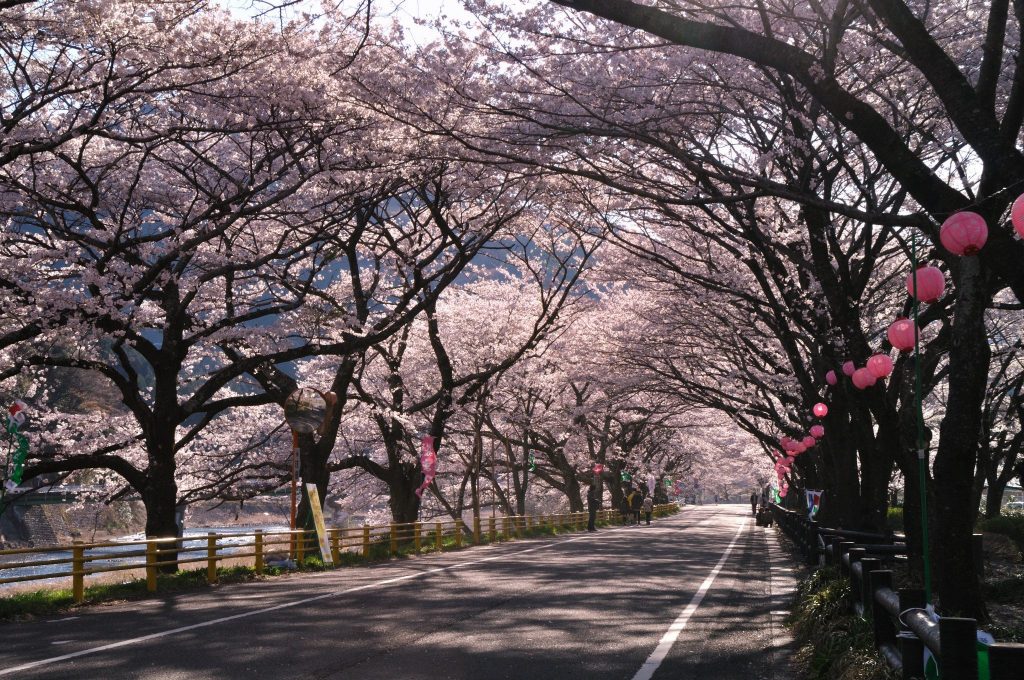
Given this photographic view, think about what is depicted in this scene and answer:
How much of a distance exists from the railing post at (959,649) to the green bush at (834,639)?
2144mm

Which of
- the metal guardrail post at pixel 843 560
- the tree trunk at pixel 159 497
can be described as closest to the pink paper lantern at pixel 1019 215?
the metal guardrail post at pixel 843 560

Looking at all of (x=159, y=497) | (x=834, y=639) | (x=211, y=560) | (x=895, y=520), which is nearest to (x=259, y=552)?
(x=211, y=560)

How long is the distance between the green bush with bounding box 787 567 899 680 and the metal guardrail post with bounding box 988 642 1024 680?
9.15ft

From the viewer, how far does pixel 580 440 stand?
5862cm

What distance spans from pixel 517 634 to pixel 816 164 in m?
13.6

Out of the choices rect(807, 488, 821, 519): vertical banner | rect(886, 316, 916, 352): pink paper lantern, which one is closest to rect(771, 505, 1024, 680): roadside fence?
rect(886, 316, 916, 352): pink paper lantern

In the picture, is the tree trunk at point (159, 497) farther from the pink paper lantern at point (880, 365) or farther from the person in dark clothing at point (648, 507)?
the person in dark clothing at point (648, 507)

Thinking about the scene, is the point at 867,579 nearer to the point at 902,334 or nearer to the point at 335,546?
the point at 902,334

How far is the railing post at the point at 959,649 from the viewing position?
4.03 meters

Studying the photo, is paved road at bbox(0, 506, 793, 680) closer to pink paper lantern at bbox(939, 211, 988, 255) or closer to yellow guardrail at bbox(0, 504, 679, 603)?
yellow guardrail at bbox(0, 504, 679, 603)

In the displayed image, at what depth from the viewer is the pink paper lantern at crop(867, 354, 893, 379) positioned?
13.2m

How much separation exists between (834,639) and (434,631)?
13.5ft

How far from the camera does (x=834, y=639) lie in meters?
8.66

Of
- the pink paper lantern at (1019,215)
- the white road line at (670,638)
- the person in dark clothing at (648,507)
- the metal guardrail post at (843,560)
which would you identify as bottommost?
the person in dark clothing at (648,507)
